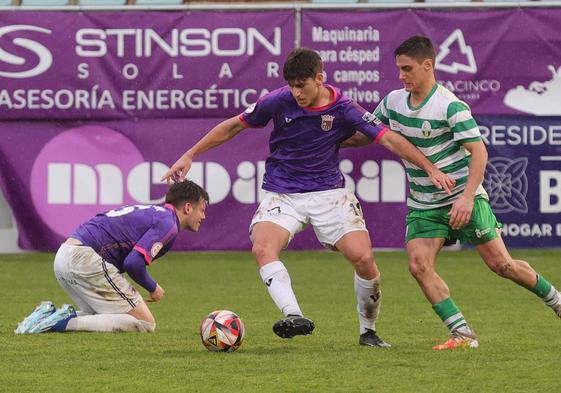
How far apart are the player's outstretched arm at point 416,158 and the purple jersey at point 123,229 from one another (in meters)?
1.56

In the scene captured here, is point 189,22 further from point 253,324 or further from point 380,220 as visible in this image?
point 253,324

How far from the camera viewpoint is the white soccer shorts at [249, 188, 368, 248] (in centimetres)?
830

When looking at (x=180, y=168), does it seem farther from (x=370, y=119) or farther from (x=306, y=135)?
(x=370, y=119)

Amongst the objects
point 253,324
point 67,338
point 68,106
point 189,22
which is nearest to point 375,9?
point 189,22

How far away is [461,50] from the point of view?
609 inches

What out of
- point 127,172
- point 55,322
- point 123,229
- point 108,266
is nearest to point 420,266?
point 123,229

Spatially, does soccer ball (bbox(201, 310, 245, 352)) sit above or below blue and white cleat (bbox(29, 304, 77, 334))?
above

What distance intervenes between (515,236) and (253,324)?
6.23m

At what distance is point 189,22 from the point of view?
1554 centimetres

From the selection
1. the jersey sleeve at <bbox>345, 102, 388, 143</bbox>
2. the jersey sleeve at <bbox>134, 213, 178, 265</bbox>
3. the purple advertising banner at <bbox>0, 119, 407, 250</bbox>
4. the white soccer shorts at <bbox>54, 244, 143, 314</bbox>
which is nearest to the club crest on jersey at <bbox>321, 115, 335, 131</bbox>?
the jersey sleeve at <bbox>345, 102, 388, 143</bbox>

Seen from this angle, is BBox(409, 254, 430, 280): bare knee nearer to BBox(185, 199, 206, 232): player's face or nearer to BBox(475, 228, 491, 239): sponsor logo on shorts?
BBox(475, 228, 491, 239): sponsor logo on shorts

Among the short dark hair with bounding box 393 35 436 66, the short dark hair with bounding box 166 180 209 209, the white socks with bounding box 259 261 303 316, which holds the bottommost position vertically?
the white socks with bounding box 259 261 303 316

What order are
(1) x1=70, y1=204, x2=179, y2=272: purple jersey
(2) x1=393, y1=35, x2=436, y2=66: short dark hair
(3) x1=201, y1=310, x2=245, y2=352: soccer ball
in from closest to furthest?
(2) x1=393, y1=35, x2=436, y2=66: short dark hair < (3) x1=201, y1=310, x2=245, y2=352: soccer ball < (1) x1=70, y1=204, x2=179, y2=272: purple jersey

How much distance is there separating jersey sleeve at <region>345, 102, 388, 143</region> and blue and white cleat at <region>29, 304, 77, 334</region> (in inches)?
94.9
